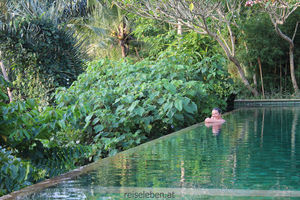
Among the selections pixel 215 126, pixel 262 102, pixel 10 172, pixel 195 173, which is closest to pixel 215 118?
pixel 215 126

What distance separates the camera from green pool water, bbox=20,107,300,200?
8.16 feet

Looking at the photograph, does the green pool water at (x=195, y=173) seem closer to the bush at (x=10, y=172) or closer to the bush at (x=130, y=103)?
the bush at (x=10, y=172)

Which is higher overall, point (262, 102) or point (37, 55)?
point (37, 55)

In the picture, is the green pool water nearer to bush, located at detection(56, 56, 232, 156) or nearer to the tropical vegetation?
the tropical vegetation

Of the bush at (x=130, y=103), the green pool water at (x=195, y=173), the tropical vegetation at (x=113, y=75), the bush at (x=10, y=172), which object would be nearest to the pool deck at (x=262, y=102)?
the tropical vegetation at (x=113, y=75)

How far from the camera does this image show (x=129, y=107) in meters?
6.29

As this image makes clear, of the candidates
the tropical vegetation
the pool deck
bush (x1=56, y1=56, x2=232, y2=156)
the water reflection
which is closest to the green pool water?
the tropical vegetation

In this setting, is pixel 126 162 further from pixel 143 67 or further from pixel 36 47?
pixel 36 47

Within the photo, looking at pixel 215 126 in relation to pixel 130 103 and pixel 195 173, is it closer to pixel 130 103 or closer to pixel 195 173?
pixel 130 103

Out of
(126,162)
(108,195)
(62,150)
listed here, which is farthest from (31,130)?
(108,195)

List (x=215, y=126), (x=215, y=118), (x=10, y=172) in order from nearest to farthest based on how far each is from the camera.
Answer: (x=10, y=172) → (x=215, y=126) → (x=215, y=118)

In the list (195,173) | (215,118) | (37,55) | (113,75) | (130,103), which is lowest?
(195,173)

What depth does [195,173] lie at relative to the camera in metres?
3.03

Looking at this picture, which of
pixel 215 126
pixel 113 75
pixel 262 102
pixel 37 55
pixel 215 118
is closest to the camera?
pixel 215 126
